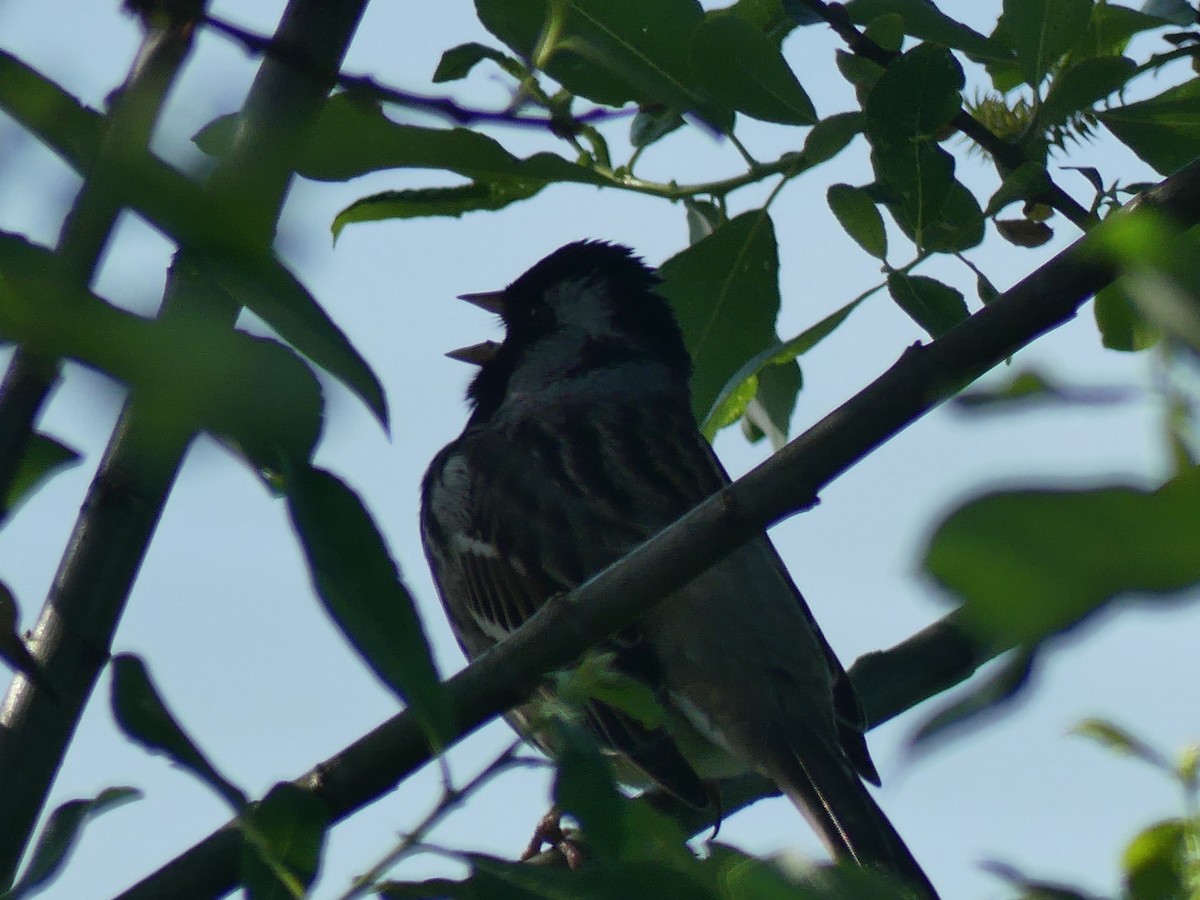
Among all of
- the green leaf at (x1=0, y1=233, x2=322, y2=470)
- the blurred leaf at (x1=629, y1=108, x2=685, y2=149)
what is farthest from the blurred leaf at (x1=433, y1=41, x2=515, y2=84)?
the green leaf at (x1=0, y1=233, x2=322, y2=470)

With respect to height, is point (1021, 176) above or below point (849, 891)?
above

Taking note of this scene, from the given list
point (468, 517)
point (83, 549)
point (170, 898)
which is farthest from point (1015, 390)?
point (468, 517)

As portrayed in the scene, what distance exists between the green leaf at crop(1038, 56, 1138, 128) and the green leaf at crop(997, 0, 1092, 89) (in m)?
0.04

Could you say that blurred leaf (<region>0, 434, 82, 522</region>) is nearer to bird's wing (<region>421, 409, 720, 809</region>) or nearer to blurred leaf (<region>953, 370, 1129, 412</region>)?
blurred leaf (<region>953, 370, 1129, 412</region>)

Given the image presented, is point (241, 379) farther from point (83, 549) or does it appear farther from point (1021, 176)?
point (1021, 176)

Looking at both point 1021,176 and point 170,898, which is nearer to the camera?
point 170,898

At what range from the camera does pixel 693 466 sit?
4.59 meters

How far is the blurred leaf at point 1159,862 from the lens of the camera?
3.70ft

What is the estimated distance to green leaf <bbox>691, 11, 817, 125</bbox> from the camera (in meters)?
1.86

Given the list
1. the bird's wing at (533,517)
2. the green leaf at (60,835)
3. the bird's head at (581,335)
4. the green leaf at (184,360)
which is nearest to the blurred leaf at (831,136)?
the green leaf at (60,835)

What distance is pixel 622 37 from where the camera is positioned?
176 cm

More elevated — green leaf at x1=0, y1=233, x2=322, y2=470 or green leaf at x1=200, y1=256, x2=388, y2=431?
green leaf at x1=200, y1=256, x2=388, y2=431

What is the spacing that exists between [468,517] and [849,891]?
3.57 metres

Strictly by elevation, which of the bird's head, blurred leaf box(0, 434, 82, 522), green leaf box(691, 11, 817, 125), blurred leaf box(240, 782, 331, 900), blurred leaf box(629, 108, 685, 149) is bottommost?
blurred leaf box(240, 782, 331, 900)
